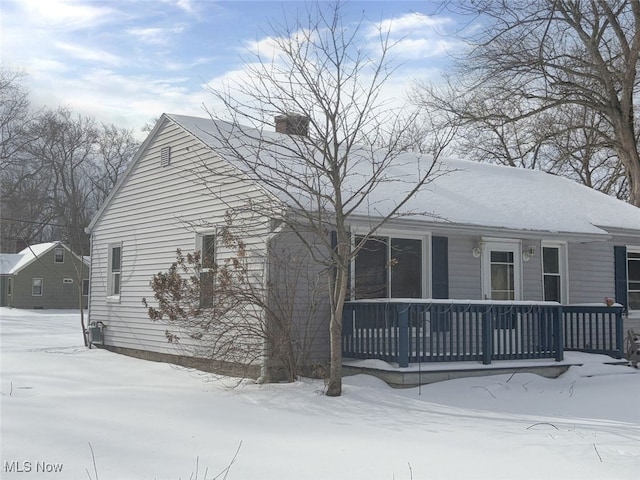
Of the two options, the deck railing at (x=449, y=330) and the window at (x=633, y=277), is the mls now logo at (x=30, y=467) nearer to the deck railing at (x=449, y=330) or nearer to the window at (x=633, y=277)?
the deck railing at (x=449, y=330)

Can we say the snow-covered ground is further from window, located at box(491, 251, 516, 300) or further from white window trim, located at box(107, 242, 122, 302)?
white window trim, located at box(107, 242, 122, 302)

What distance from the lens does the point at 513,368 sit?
455 inches

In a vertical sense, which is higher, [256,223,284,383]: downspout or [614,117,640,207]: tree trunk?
[614,117,640,207]: tree trunk

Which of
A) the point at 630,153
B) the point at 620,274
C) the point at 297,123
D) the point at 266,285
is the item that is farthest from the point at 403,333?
the point at 630,153

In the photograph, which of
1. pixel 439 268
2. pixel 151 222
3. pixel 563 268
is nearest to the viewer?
pixel 439 268

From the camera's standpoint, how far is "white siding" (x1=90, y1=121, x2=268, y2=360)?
13.2 m

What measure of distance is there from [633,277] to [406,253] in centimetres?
667

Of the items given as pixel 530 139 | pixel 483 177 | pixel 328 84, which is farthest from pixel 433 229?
pixel 530 139

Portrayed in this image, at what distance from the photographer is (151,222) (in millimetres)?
15062

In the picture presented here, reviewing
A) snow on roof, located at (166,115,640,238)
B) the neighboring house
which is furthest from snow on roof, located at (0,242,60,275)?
snow on roof, located at (166,115,640,238)

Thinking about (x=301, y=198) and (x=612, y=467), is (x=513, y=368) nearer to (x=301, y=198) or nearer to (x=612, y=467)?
(x=301, y=198)

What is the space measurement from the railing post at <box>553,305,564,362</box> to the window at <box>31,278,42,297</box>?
4194 cm

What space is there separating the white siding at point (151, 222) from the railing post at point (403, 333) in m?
2.89

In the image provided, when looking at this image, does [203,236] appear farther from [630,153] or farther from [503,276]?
[630,153]
